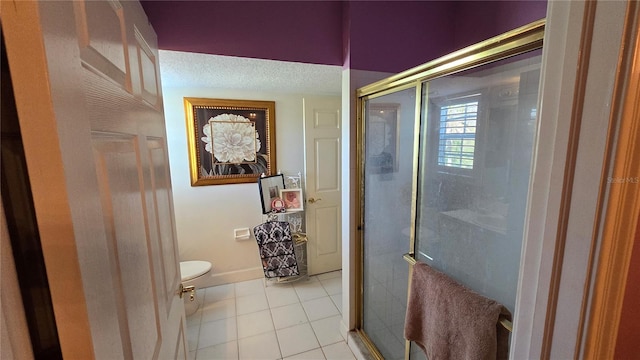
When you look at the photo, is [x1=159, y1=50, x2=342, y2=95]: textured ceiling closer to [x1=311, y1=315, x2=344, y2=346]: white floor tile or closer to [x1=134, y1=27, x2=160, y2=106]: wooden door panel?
[x1=134, y1=27, x2=160, y2=106]: wooden door panel

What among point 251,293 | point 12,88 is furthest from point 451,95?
point 251,293

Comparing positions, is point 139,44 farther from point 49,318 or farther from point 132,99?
point 49,318

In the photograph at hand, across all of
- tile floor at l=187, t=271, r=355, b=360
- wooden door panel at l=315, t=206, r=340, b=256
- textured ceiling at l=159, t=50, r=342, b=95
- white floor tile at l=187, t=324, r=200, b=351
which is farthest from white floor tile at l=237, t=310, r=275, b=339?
textured ceiling at l=159, t=50, r=342, b=95

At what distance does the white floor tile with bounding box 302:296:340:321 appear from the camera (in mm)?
2270

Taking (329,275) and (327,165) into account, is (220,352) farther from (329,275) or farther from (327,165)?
(327,165)

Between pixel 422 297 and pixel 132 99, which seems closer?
pixel 132 99

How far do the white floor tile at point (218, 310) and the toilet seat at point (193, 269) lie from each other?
0.33 m

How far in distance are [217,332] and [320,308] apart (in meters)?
0.87

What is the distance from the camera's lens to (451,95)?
1141 mm

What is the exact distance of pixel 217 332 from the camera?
2.09 meters

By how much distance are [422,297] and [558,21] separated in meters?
1.09

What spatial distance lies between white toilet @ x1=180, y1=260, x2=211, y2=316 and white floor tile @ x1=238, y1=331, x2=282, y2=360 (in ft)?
1.98

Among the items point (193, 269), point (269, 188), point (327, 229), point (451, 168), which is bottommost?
point (193, 269)

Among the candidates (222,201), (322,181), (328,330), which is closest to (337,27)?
(322,181)
